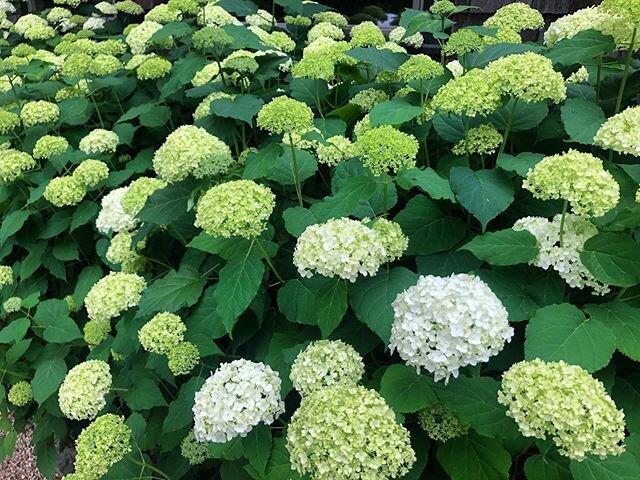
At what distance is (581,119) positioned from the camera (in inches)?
69.0

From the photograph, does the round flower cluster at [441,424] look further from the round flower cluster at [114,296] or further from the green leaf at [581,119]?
the round flower cluster at [114,296]

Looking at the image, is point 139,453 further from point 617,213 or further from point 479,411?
point 617,213

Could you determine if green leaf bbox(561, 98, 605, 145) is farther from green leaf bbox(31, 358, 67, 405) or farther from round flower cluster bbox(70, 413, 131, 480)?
green leaf bbox(31, 358, 67, 405)

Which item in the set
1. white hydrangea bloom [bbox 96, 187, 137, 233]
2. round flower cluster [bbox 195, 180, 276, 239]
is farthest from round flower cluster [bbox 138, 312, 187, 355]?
white hydrangea bloom [bbox 96, 187, 137, 233]

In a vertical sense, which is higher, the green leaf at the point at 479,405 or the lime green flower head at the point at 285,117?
the lime green flower head at the point at 285,117

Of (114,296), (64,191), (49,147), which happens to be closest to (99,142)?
(49,147)

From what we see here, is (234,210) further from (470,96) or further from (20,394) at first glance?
(20,394)

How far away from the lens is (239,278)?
5.08ft

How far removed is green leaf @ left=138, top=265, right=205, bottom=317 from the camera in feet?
5.88

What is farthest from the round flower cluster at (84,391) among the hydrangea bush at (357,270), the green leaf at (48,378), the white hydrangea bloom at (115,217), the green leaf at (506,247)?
the green leaf at (506,247)

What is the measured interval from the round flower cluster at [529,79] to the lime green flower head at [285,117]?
0.63m

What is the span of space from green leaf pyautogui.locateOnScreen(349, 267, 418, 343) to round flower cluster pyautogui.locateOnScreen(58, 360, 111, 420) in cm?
102

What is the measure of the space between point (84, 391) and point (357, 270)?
114 cm

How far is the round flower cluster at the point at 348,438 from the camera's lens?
3.49 feet
